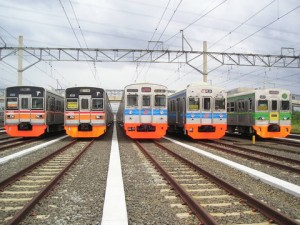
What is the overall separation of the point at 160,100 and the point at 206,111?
2668 mm

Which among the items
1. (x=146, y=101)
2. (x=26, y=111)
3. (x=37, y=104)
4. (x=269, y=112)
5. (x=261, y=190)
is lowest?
(x=261, y=190)

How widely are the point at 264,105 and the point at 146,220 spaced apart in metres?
17.0

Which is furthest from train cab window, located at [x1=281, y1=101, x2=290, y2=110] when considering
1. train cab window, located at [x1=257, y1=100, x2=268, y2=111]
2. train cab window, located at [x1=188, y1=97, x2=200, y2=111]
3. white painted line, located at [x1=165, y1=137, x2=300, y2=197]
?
white painted line, located at [x1=165, y1=137, x2=300, y2=197]

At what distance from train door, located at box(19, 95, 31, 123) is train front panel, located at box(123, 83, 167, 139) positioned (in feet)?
18.6

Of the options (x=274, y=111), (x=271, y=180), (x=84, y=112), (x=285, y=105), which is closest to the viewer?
(x=271, y=180)

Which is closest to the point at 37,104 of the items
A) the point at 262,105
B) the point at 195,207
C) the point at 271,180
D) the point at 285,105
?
the point at 262,105

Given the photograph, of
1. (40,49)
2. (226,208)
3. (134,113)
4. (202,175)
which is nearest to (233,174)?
(202,175)

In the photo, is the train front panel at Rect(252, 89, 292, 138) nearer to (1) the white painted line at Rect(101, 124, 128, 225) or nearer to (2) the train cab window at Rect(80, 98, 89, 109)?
(2) the train cab window at Rect(80, 98, 89, 109)

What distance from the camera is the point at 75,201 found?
607cm

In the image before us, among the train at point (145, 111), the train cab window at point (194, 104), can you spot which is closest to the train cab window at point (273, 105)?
the train cab window at point (194, 104)

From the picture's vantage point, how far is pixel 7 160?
11.2 m

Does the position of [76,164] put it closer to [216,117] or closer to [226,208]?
[226,208]

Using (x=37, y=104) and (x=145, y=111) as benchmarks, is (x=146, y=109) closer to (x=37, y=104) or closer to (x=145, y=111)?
(x=145, y=111)

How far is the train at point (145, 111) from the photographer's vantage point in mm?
18828
